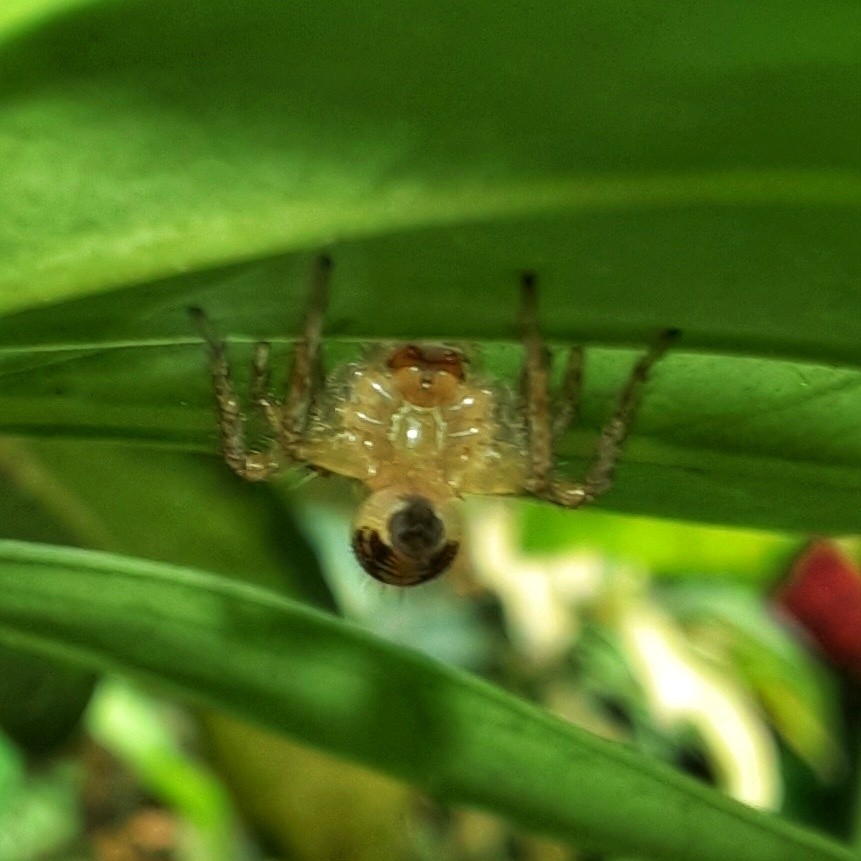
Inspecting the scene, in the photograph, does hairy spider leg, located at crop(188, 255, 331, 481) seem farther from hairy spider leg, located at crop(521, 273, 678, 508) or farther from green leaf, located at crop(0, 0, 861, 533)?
hairy spider leg, located at crop(521, 273, 678, 508)

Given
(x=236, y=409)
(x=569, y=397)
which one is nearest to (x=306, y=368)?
(x=236, y=409)

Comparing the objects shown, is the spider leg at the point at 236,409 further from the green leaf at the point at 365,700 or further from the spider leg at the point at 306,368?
the green leaf at the point at 365,700

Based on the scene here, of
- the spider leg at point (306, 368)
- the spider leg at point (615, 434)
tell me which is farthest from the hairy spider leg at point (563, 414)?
the spider leg at point (306, 368)

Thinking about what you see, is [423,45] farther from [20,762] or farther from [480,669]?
[480,669]

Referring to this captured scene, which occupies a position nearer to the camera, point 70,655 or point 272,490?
point 70,655

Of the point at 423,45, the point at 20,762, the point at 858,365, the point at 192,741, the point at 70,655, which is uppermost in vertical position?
the point at 423,45

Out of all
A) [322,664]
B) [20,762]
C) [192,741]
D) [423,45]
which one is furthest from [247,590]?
[192,741]

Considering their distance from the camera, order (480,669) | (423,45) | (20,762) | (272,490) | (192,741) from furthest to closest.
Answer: (480,669)
(192,741)
(20,762)
(272,490)
(423,45)
